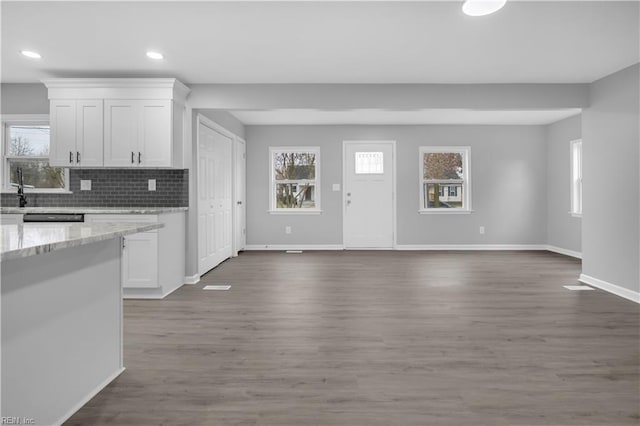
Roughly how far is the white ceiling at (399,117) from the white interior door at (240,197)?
561 millimetres

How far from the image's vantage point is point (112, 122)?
4184mm

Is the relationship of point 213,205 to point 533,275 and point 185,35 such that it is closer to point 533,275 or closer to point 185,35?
point 185,35

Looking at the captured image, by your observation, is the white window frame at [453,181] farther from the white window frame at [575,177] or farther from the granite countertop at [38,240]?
the granite countertop at [38,240]

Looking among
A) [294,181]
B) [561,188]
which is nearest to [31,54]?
[294,181]

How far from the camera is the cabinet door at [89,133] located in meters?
4.18

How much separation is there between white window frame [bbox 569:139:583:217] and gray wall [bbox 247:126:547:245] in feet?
2.48

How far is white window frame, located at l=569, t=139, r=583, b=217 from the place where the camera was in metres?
6.55

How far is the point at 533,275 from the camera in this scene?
504 cm

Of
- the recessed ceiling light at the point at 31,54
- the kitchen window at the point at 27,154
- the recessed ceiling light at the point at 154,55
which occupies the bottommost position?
the kitchen window at the point at 27,154

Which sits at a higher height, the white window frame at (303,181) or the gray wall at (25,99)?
the gray wall at (25,99)

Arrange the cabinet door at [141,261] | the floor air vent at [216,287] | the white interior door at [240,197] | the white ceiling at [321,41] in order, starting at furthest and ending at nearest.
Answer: the white interior door at [240,197]
the floor air vent at [216,287]
the cabinet door at [141,261]
the white ceiling at [321,41]

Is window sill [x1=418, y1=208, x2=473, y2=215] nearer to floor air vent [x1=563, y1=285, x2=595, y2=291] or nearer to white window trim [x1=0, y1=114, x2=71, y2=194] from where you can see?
floor air vent [x1=563, y1=285, x2=595, y2=291]

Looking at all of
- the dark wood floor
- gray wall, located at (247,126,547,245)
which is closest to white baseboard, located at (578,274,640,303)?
the dark wood floor

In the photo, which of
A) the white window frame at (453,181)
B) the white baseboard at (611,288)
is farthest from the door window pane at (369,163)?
the white baseboard at (611,288)
